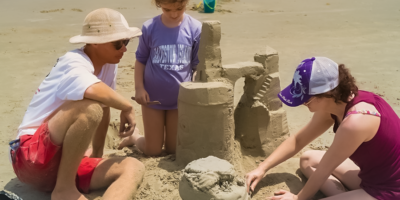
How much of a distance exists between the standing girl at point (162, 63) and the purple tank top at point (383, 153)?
132 centimetres

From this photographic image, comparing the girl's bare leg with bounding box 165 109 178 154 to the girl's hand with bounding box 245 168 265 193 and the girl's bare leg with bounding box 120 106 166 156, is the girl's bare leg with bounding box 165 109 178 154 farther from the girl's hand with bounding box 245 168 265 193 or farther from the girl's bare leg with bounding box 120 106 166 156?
the girl's hand with bounding box 245 168 265 193

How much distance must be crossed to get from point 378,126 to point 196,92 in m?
1.11

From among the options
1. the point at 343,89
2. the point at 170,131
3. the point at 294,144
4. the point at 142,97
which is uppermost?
the point at 343,89

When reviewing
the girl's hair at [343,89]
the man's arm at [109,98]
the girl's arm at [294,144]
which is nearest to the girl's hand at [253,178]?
the girl's arm at [294,144]

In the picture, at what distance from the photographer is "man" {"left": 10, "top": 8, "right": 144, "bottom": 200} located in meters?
2.19

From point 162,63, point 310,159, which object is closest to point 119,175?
point 162,63

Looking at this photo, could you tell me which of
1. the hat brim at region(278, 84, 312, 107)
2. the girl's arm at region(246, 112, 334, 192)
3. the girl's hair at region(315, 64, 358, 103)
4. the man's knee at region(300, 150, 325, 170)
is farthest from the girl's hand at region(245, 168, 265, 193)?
the girl's hair at region(315, 64, 358, 103)

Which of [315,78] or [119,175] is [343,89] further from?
[119,175]

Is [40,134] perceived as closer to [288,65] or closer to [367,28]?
[288,65]

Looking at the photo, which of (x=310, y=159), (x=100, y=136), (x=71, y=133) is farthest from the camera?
(x=100, y=136)

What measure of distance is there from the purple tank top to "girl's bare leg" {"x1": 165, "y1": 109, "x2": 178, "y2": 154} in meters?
1.48

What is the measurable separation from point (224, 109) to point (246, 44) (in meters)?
4.70

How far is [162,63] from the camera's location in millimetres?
2973

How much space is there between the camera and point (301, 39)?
24.5 ft
